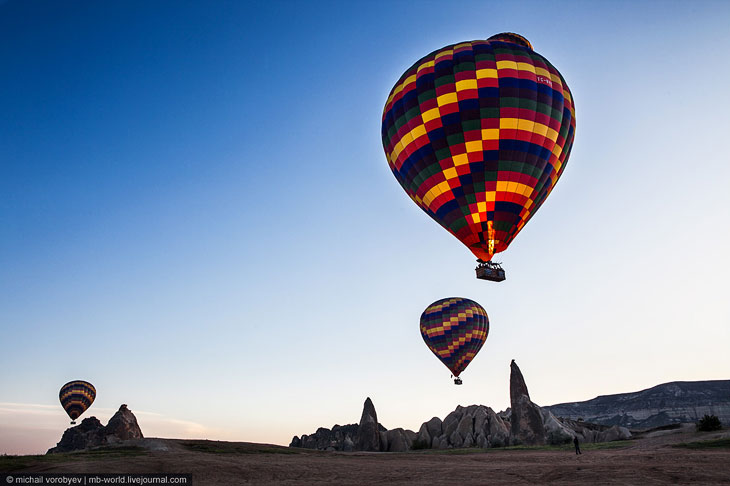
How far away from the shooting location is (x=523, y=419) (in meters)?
49.3

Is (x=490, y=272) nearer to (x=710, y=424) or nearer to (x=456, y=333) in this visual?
(x=710, y=424)

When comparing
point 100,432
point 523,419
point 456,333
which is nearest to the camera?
point 456,333

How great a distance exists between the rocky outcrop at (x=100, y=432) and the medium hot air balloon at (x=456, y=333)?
3447 centimetres

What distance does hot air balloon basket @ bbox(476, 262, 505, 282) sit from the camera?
845 inches

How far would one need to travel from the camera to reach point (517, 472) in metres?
17.7

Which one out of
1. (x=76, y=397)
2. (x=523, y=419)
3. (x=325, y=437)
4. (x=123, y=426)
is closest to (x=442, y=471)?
(x=523, y=419)

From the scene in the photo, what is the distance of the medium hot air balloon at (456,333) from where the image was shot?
1770 inches

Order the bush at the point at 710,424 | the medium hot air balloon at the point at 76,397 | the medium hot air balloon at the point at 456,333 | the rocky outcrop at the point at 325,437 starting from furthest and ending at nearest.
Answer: the rocky outcrop at the point at 325,437 → the medium hot air balloon at the point at 76,397 → the medium hot air balloon at the point at 456,333 → the bush at the point at 710,424

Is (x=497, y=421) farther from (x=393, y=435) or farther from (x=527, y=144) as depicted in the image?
(x=527, y=144)

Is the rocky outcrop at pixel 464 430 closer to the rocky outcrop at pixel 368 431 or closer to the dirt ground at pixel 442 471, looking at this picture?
the rocky outcrop at pixel 368 431

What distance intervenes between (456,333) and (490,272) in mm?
24727

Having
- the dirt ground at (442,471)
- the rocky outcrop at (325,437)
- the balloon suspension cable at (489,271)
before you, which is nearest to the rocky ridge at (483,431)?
the rocky outcrop at (325,437)

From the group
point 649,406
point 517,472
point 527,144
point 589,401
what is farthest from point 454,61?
point 589,401

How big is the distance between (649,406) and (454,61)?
130333 millimetres
